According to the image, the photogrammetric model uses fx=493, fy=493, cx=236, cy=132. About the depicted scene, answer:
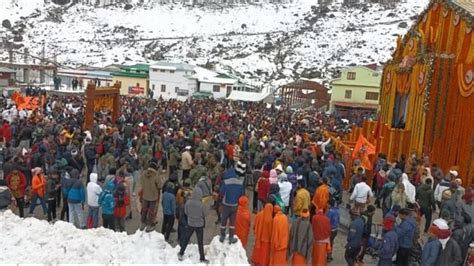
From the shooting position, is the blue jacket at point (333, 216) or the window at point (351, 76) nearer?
the blue jacket at point (333, 216)

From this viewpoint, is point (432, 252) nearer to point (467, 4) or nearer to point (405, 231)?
point (405, 231)

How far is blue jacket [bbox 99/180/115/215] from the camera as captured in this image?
29.8 ft

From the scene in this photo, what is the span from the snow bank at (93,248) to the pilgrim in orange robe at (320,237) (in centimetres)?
118

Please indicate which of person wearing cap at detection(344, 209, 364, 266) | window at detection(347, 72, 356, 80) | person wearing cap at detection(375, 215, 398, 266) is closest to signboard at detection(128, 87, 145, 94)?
window at detection(347, 72, 356, 80)

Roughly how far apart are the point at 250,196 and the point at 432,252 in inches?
237

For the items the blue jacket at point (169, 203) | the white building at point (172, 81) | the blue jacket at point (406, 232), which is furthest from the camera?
the white building at point (172, 81)

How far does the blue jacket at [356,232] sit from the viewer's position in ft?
25.9

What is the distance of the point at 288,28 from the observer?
95.6m

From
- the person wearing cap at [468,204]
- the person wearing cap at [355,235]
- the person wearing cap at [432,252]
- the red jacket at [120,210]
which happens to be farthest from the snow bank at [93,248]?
the person wearing cap at [468,204]

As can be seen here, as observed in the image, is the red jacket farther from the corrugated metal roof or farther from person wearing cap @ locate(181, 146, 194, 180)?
the corrugated metal roof

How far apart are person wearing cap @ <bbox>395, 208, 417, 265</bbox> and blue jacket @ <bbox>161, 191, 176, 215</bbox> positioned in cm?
391

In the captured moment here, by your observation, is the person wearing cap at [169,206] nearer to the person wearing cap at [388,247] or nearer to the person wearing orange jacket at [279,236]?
the person wearing orange jacket at [279,236]

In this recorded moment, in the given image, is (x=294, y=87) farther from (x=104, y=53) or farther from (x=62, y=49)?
(x=62, y=49)

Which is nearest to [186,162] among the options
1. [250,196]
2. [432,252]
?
[250,196]
